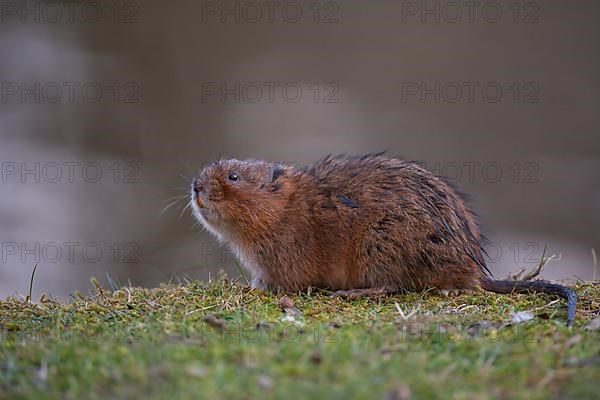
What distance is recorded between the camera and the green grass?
307cm

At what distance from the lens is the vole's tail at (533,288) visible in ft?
15.4

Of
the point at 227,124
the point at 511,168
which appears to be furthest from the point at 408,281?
the point at 227,124

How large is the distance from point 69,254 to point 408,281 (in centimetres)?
777

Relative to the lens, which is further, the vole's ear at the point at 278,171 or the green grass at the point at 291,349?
the vole's ear at the point at 278,171

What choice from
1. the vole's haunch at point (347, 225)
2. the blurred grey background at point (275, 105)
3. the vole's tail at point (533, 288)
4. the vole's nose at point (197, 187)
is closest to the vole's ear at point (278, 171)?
the vole's haunch at point (347, 225)

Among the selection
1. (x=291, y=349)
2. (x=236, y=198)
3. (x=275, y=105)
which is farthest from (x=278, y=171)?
(x=275, y=105)

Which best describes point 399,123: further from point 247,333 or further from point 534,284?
point 247,333

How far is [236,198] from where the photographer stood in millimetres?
6094

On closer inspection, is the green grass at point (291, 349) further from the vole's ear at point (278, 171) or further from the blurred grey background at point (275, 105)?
the blurred grey background at point (275, 105)

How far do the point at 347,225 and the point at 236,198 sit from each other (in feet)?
3.29

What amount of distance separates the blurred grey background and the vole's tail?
6733mm

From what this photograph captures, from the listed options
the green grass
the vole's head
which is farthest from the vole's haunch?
the green grass

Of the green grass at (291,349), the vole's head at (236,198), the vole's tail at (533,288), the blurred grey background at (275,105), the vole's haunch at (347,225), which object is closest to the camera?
the green grass at (291,349)

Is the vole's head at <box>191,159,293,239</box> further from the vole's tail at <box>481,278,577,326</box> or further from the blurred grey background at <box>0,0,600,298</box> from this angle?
the blurred grey background at <box>0,0,600,298</box>
